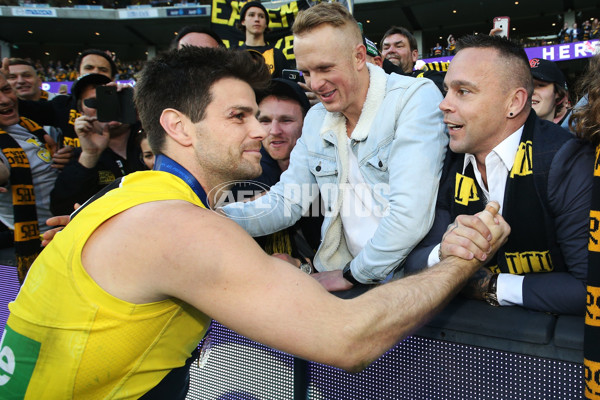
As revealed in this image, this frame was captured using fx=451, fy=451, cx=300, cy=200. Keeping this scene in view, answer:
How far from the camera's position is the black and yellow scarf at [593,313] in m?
1.29

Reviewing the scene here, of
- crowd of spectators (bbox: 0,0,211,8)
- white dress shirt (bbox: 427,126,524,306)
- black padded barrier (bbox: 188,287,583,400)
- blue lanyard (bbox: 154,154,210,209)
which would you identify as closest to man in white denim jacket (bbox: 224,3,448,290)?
white dress shirt (bbox: 427,126,524,306)

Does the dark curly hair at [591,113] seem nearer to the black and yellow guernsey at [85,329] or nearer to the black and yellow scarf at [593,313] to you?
the black and yellow scarf at [593,313]

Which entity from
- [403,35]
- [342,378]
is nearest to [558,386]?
[342,378]

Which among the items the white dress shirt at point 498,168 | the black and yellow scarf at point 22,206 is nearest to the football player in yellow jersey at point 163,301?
the white dress shirt at point 498,168

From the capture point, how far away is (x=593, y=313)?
1.33 m

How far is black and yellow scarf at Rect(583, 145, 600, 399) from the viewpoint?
4.23 ft

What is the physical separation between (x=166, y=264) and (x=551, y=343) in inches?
48.0

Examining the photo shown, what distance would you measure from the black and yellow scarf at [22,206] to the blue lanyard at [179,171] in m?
1.81

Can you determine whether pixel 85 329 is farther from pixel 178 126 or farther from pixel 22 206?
pixel 22 206

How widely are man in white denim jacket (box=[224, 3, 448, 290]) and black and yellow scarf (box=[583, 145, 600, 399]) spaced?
2.16 feet

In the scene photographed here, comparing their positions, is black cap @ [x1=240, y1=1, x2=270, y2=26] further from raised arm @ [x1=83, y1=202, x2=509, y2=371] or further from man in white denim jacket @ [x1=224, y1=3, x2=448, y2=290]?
raised arm @ [x1=83, y1=202, x2=509, y2=371]

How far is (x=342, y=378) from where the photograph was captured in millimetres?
1852

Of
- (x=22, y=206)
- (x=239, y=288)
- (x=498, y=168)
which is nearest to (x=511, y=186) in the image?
(x=498, y=168)

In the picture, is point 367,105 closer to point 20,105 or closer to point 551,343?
point 551,343
